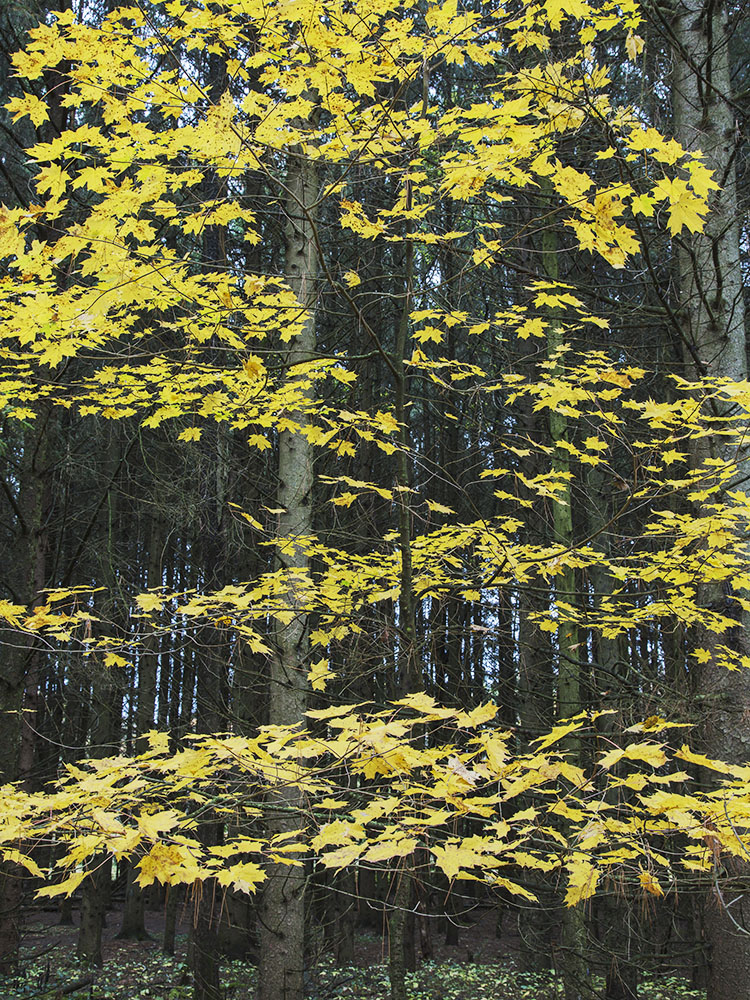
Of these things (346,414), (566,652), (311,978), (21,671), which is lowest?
(311,978)

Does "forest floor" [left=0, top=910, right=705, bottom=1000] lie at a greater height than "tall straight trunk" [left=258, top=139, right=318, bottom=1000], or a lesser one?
lesser

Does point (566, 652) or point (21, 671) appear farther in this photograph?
point (566, 652)

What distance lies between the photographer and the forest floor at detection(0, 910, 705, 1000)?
30.8 ft

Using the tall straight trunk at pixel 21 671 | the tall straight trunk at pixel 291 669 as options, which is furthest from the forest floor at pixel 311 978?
the tall straight trunk at pixel 291 669

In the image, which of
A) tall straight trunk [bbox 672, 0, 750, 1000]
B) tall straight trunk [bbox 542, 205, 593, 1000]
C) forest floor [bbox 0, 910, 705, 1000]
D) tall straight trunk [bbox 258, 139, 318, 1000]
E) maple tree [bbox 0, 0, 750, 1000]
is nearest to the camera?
maple tree [bbox 0, 0, 750, 1000]

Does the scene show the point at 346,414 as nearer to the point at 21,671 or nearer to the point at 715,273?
the point at 715,273

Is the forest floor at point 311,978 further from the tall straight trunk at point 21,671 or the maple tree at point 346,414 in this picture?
the maple tree at point 346,414

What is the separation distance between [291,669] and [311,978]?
18.1 ft

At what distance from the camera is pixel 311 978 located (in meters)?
8.88

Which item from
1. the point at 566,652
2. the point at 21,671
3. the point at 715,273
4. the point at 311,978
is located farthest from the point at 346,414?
the point at 311,978

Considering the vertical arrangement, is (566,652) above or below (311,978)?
above

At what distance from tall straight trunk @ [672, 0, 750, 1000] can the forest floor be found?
4197 mm

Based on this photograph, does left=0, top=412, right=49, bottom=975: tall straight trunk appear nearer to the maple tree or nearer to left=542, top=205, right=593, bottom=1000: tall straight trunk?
the maple tree

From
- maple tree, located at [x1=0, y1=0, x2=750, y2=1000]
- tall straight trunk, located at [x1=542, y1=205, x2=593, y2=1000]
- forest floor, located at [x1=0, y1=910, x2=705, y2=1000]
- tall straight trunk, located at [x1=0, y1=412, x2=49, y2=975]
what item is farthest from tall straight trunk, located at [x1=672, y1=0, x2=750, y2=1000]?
tall straight trunk, located at [x1=0, y1=412, x2=49, y2=975]
